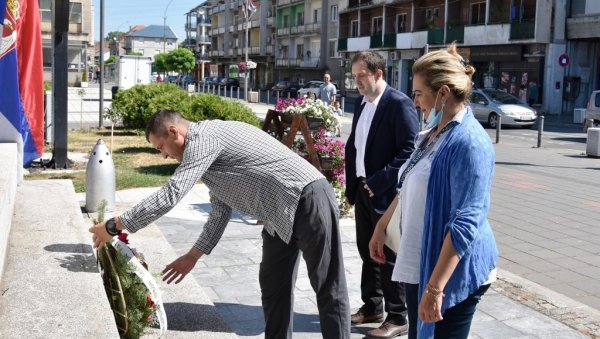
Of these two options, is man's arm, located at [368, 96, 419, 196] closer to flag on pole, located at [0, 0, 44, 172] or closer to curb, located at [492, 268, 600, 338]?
curb, located at [492, 268, 600, 338]

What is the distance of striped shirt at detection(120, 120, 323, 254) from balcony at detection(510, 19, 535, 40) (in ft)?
121

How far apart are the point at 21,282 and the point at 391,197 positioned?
2.31 metres

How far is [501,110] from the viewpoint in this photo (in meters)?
27.8

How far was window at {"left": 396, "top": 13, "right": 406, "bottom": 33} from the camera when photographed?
5275cm

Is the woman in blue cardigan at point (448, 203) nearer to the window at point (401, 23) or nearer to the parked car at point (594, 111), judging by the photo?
the parked car at point (594, 111)

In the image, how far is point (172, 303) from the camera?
15.8ft

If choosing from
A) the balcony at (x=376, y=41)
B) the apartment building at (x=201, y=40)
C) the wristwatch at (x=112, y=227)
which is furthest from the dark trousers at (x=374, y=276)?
the apartment building at (x=201, y=40)

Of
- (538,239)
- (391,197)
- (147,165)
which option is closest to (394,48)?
(147,165)

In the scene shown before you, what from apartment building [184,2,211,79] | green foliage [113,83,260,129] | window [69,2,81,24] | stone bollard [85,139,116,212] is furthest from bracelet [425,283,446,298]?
apartment building [184,2,211,79]

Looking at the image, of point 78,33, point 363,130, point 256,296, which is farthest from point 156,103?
point 78,33

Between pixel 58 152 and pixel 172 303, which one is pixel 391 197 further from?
pixel 58 152

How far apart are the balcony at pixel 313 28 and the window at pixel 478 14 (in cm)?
2573

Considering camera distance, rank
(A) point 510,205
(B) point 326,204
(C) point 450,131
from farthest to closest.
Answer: (A) point 510,205 → (B) point 326,204 → (C) point 450,131

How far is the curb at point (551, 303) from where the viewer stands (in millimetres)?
5180
